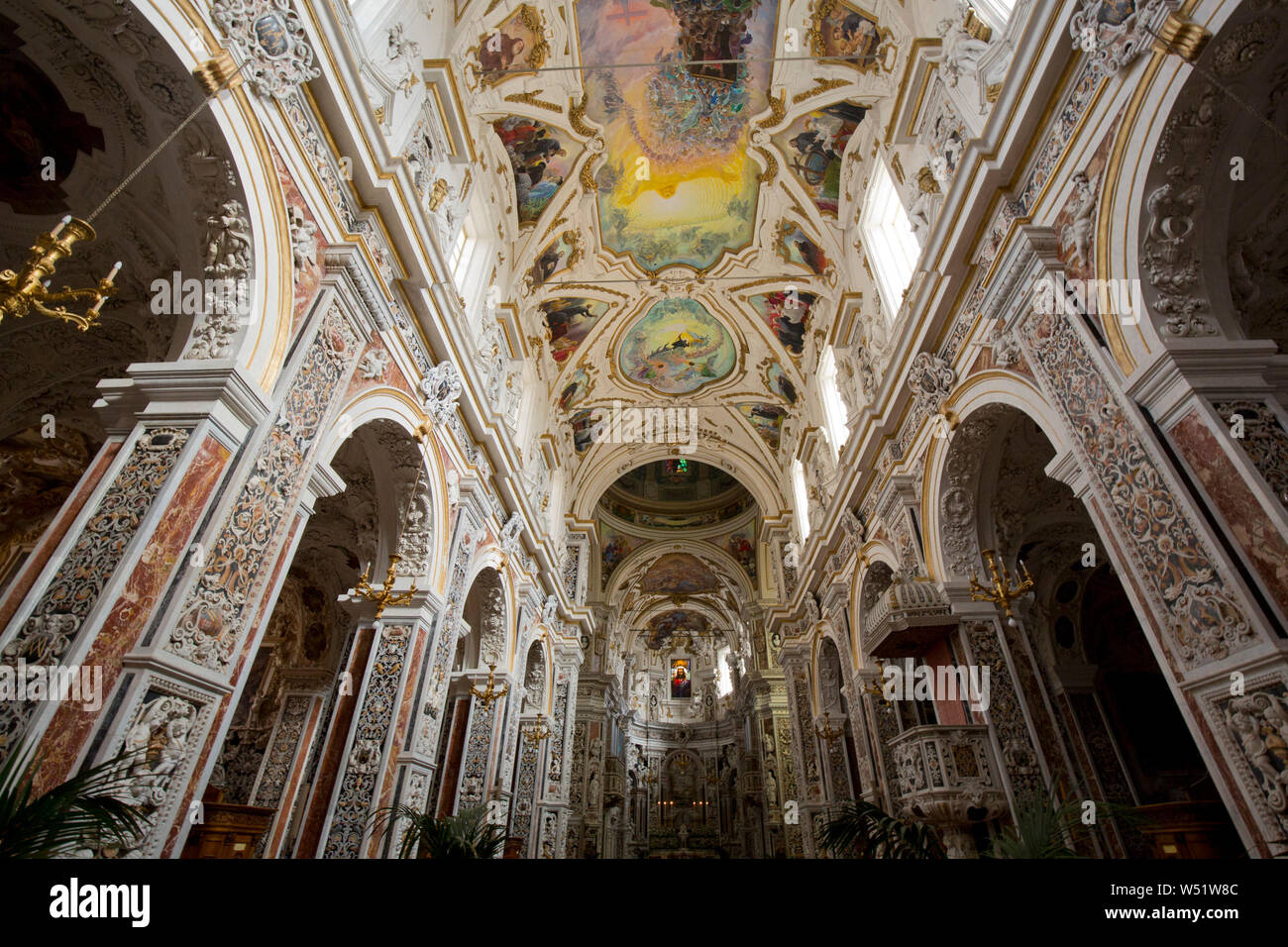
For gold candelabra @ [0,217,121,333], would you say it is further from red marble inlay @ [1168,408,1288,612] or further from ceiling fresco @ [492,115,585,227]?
ceiling fresco @ [492,115,585,227]

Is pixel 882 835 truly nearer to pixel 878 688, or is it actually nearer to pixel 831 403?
pixel 878 688

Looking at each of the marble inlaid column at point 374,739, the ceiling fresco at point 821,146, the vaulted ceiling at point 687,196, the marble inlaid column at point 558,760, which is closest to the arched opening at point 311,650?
the marble inlaid column at point 374,739

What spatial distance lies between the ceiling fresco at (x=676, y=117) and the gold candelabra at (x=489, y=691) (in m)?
9.26

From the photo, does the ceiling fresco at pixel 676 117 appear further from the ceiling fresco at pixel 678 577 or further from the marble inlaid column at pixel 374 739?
the ceiling fresco at pixel 678 577

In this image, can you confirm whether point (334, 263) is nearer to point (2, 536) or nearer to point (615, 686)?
point (2, 536)

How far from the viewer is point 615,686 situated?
2338 cm

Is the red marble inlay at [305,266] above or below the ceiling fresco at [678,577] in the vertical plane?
below

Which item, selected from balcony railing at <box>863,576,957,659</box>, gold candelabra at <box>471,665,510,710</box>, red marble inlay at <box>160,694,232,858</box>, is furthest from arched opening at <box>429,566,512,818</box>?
balcony railing at <box>863,576,957,659</box>

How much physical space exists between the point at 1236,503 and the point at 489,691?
9.71 metres

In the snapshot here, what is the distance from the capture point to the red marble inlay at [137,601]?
10.8 feet

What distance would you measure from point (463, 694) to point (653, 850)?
20.3 m

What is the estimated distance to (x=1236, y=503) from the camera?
387cm
